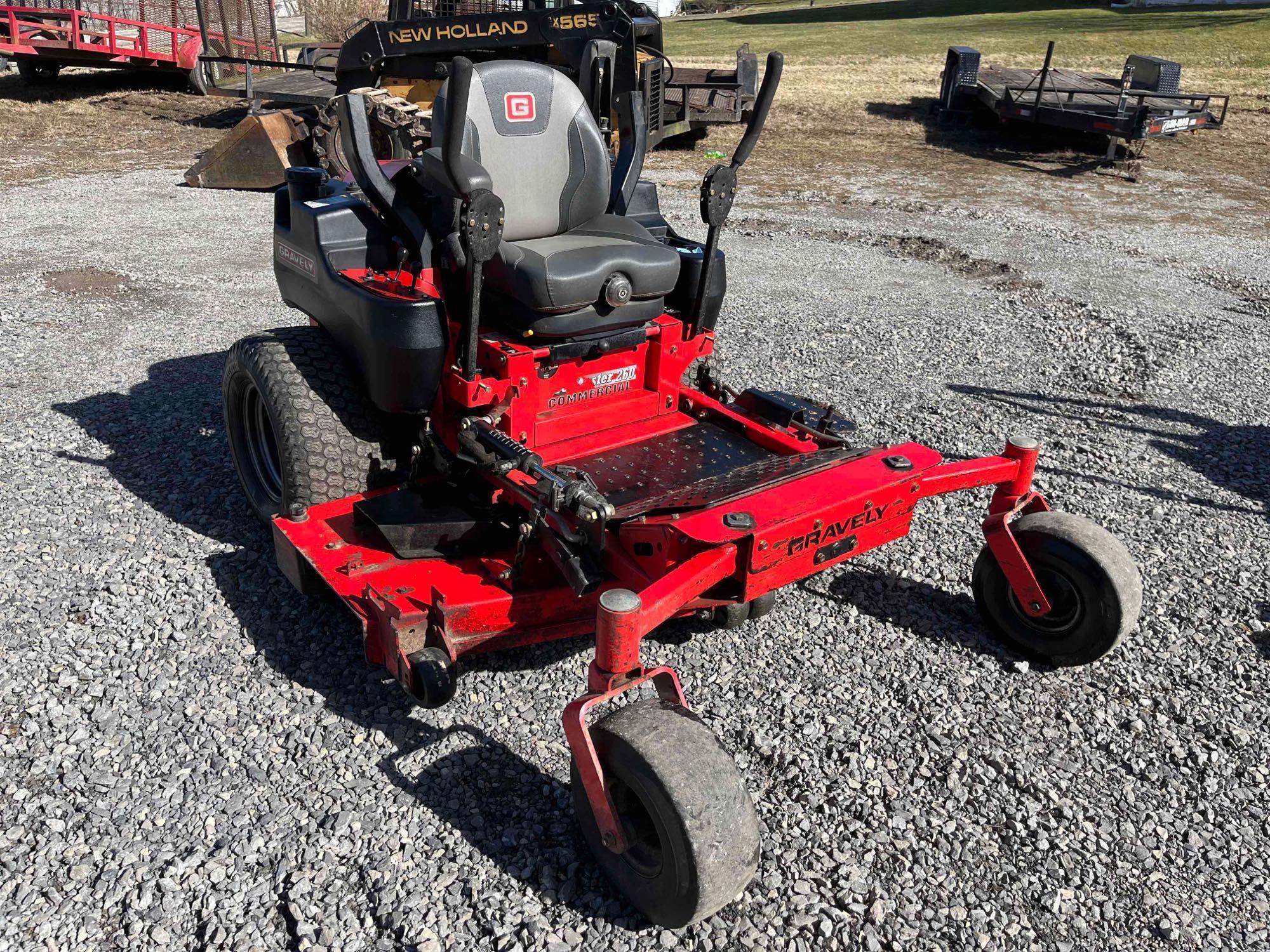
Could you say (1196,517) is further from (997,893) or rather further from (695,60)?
(695,60)

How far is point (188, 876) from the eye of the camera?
104 inches

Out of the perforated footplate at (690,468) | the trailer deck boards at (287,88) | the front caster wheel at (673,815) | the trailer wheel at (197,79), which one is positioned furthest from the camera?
the trailer wheel at (197,79)

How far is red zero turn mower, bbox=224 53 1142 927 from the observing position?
2.75 meters

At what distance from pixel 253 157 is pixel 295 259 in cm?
762

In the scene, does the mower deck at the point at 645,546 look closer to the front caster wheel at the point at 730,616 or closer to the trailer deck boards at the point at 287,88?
the front caster wheel at the point at 730,616

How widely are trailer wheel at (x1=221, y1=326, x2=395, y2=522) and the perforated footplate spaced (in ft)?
2.66

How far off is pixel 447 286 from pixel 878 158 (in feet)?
36.9

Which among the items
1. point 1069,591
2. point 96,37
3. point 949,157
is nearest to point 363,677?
point 1069,591

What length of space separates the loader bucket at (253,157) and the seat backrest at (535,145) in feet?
24.6

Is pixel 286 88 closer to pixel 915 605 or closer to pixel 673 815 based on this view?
pixel 915 605

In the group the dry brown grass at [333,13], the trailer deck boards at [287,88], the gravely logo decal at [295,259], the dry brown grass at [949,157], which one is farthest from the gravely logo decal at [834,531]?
the dry brown grass at [333,13]

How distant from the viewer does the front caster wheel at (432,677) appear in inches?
117

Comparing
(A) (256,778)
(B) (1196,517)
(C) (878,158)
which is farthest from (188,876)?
(C) (878,158)

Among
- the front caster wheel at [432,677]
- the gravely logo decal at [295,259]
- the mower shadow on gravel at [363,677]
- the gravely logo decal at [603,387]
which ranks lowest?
the mower shadow on gravel at [363,677]
